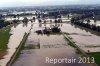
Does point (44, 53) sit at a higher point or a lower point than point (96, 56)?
lower

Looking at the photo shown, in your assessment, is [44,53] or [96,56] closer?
[96,56]

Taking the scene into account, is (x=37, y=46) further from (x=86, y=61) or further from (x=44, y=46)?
(x=86, y=61)

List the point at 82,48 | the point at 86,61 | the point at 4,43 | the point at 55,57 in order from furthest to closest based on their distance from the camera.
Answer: the point at 4,43, the point at 82,48, the point at 55,57, the point at 86,61

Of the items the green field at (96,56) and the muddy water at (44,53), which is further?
the muddy water at (44,53)

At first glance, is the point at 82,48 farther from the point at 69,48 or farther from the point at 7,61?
the point at 7,61

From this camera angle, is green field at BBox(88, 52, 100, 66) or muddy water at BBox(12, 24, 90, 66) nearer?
green field at BBox(88, 52, 100, 66)

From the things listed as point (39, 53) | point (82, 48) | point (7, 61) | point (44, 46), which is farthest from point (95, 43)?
point (7, 61)

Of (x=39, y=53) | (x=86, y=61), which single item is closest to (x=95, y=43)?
(x=39, y=53)

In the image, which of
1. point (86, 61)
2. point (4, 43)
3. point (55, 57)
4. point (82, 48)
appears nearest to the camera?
point (86, 61)

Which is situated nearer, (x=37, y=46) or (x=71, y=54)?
(x=71, y=54)
